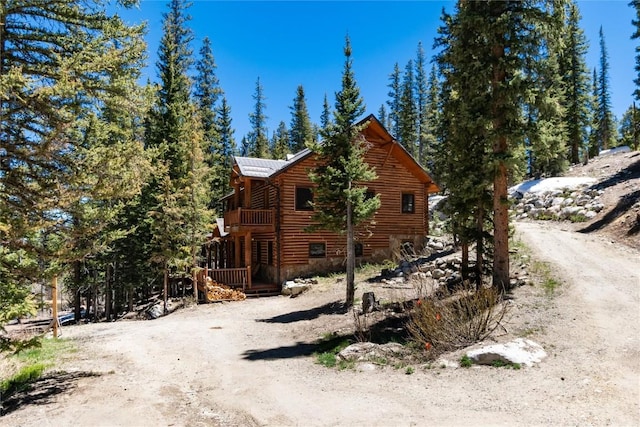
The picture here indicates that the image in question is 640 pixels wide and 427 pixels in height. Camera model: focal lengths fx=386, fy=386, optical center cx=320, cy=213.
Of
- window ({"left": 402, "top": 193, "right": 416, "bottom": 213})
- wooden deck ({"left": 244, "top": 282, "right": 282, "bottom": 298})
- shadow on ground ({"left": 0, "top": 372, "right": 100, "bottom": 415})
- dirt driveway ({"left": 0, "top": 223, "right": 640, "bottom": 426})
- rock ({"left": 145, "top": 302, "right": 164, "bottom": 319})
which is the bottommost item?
rock ({"left": 145, "top": 302, "right": 164, "bottom": 319})

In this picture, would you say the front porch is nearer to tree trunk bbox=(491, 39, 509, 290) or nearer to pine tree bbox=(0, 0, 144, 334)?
tree trunk bbox=(491, 39, 509, 290)

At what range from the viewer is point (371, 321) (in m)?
13.2

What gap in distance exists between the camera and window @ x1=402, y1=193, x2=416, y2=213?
28797mm

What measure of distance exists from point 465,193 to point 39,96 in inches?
495

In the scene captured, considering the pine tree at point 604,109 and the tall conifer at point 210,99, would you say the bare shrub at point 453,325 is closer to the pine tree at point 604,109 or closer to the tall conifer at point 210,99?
the tall conifer at point 210,99

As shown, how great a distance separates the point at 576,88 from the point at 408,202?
25.7 m

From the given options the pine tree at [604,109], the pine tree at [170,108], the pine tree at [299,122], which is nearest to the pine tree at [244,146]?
the pine tree at [299,122]

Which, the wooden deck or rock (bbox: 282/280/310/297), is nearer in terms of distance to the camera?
rock (bbox: 282/280/310/297)

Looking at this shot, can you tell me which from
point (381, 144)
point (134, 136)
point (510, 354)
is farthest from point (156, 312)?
point (510, 354)

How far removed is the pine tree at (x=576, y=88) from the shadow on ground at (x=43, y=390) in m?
45.6

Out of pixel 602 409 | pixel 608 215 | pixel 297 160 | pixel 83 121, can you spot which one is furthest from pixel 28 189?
pixel 608 215

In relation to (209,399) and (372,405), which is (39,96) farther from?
(372,405)

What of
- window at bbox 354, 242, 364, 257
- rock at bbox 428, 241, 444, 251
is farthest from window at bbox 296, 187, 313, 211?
rock at bbox 428, 241, 444, 251

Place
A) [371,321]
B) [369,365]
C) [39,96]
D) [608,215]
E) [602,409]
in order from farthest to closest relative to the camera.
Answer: [608,215] < [371,321] < [369,365] < [39,96] < [602,409]
